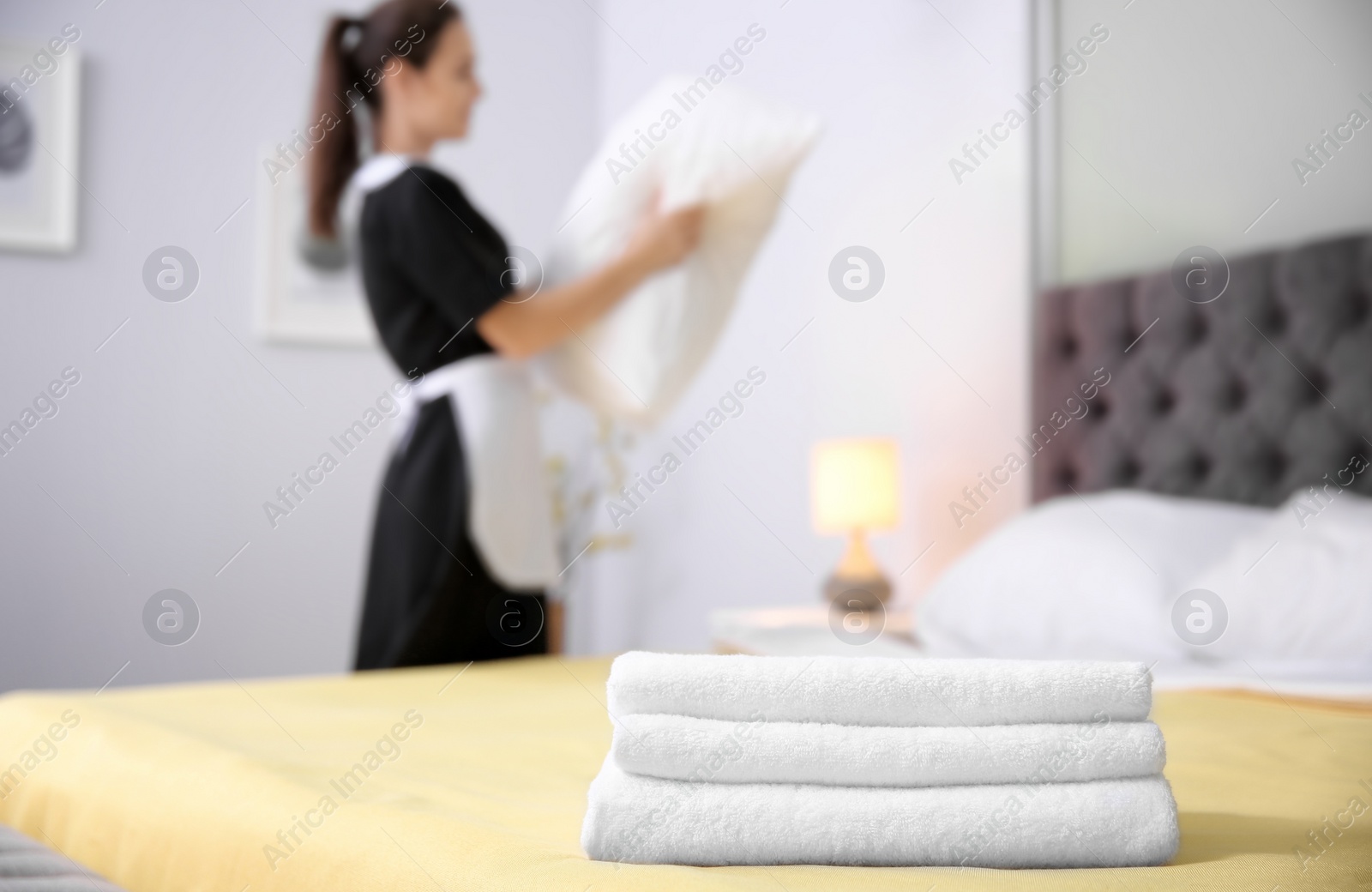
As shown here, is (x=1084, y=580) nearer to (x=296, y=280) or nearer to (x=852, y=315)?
(x=852, y=315)

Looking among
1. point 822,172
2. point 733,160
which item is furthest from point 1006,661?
point 822,172

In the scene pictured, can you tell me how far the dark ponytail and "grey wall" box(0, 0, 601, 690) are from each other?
0.95m

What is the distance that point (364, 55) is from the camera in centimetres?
216

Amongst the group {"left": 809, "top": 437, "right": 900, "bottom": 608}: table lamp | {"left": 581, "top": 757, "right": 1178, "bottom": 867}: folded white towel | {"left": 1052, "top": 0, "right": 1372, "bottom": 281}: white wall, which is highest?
{"left": 581, "top": 757, "right": 1178, "bottom": 867}: folded white towel

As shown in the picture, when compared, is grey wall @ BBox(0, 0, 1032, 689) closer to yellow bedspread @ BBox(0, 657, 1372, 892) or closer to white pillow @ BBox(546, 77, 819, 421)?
white pillow @ BBox(546, 77, 819, 421)

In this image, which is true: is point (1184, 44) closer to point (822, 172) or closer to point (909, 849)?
point (822, 172)

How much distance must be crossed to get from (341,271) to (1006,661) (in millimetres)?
2965

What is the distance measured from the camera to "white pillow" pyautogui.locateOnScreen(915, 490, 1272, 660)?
1763 millimetres

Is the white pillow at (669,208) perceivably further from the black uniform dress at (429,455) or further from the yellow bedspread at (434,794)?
the yellow bedspread at (434,794)

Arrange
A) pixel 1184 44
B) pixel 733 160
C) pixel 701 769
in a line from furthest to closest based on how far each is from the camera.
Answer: pixel 1184 44 → pixel 733 160 → pixel 701 769

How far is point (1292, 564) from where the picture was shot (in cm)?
164

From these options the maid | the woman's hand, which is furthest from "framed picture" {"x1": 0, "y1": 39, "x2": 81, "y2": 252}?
the woman's hand

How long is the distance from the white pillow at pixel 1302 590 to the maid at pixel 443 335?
1055 millimetres

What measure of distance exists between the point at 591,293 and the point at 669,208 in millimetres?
206
